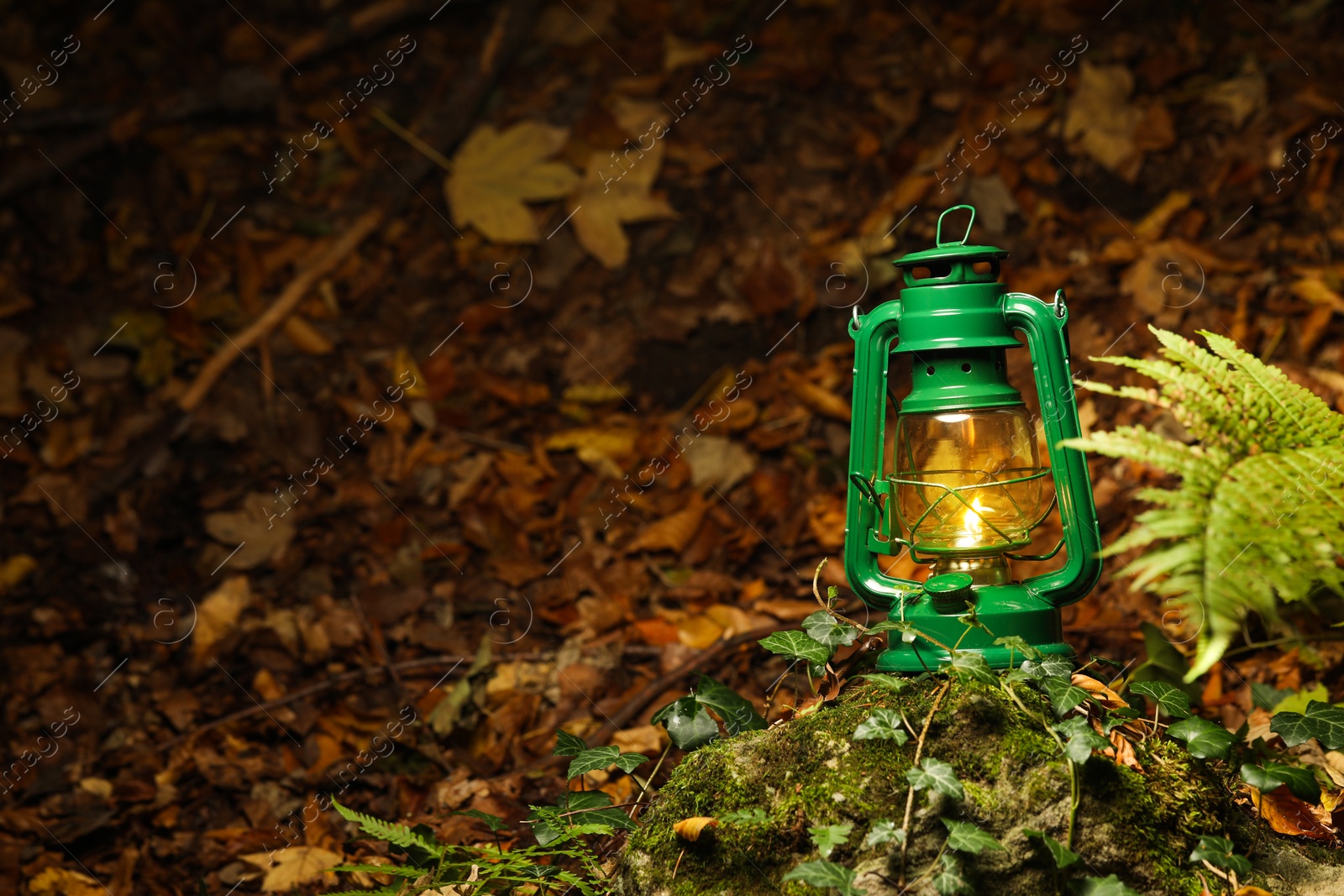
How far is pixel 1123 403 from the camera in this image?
10.5 ft

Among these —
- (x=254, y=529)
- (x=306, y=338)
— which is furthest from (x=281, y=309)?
(x=254, y=529)

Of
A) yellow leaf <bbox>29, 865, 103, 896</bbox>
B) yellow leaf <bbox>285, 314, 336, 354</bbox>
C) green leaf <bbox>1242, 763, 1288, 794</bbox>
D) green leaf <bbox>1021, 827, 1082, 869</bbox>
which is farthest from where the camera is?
yellow leaf <bbox>285, 314, 336, 354</bbox>

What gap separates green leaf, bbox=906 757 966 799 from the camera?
62.2 inches

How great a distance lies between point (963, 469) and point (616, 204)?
2.72 m

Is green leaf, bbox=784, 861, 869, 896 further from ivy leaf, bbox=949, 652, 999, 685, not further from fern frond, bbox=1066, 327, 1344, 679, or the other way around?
fern frond, bbox=1066, 327, 1344, 679

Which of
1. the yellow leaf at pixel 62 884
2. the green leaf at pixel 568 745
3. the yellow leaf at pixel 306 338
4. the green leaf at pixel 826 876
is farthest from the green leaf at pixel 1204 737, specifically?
the yellow leaf at pixel 306 338

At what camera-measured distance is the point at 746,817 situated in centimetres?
165

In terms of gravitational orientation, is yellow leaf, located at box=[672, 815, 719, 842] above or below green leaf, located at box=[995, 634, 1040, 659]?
below

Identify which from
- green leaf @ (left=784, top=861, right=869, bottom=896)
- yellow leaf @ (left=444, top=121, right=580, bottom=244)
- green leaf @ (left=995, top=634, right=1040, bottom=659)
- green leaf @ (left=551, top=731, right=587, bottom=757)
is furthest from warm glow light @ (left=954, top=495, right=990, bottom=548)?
yellow leaf @ (left=444, top=121, right=580, bottom=244)

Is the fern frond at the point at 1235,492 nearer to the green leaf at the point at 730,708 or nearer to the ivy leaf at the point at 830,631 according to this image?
the ivy leaf at the point at 830,631

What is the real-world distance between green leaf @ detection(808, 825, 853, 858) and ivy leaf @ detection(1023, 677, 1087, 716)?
1.41 feet

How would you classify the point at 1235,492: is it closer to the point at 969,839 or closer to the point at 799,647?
the point at 969,839

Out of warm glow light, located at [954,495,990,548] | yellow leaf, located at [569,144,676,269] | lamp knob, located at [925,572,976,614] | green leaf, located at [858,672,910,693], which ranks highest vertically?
yellow leaf, located at [569,144,676,269]

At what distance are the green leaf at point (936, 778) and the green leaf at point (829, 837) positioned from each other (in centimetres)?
14
